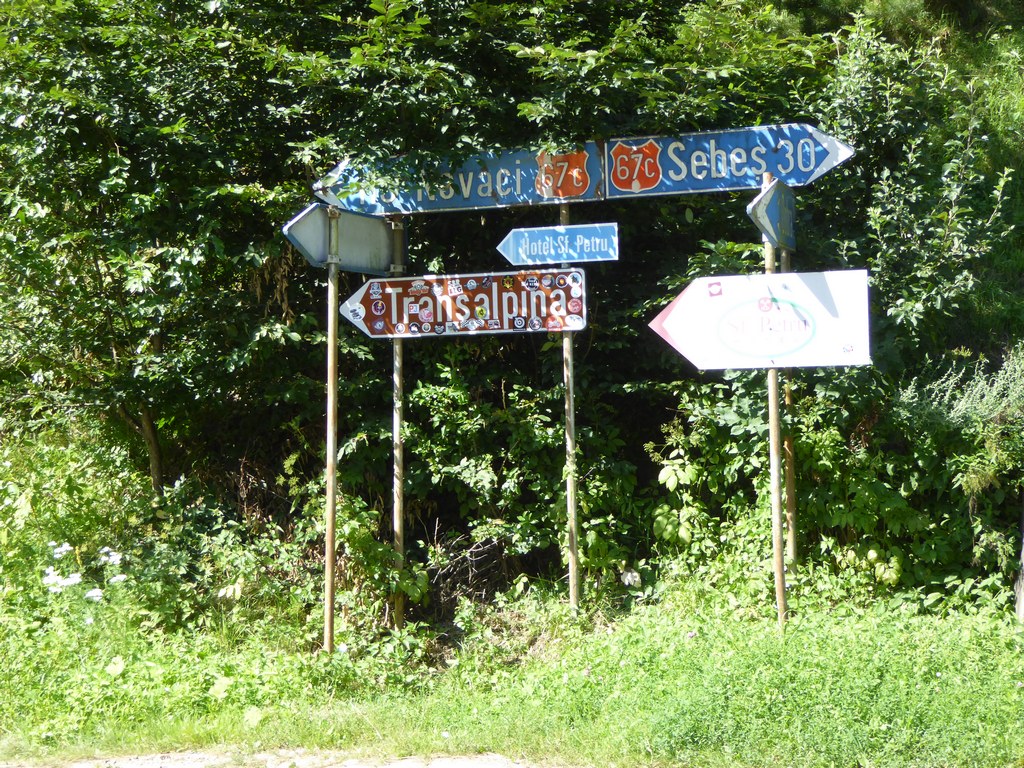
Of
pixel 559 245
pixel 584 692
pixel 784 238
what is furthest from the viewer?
pixel 559 245

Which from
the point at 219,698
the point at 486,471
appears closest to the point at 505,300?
the point at 486,471

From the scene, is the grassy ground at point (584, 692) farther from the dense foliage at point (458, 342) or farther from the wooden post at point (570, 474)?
the dense foliage at point (458, 342)

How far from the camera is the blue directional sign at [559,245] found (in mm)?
5969

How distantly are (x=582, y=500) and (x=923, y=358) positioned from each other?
257 centimetres

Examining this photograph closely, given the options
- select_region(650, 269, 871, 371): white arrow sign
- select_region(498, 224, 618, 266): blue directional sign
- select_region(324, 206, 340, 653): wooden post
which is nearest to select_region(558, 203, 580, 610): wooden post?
select_region(498, 224, 618, 266): blue directional sign

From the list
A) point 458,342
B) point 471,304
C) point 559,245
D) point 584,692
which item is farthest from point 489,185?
point 584,692

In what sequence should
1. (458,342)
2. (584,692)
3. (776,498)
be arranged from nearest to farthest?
1. (584,692)
2. (776,498)
3. (458,342)

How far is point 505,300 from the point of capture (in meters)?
6.16

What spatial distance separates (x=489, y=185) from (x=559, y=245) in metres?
0.73

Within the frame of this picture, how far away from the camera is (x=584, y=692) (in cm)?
498

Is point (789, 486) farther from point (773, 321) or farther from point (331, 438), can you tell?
point (331, 438)

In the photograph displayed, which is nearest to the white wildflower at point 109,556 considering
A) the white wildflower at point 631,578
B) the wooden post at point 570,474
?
the wooden post at point 570,474

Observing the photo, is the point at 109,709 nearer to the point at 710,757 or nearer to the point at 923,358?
the point at 710,757

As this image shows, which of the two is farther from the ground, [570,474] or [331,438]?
[331,438]
